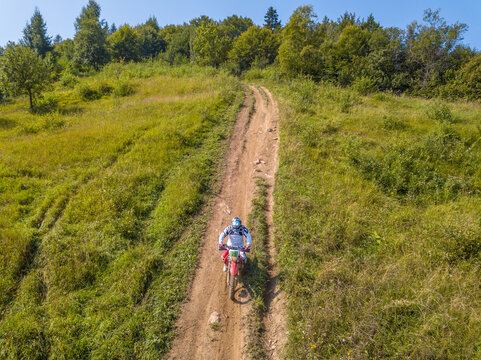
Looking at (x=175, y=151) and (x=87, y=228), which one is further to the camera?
(x=175, y=151)

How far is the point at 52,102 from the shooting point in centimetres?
2544

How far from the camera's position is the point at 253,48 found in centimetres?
4812

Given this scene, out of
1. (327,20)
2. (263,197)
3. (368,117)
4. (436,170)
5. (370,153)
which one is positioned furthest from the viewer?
(327,20)

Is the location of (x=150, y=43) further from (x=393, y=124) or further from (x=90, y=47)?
(x=393, y=124)

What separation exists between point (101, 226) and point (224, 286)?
5.69 m

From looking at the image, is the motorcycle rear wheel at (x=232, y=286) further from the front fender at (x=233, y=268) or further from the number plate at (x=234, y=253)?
the number plate at (x=234, y=253)

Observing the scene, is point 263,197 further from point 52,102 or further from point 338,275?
point 52,102

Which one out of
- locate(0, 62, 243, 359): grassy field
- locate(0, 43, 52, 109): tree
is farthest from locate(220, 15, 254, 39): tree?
locate(0, 62, 243, 359): grassy field

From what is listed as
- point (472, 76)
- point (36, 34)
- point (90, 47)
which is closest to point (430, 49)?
point (472, 76)

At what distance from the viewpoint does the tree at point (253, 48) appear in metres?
47.5

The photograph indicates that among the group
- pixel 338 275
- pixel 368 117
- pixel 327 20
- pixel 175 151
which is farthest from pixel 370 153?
pixel 327 20

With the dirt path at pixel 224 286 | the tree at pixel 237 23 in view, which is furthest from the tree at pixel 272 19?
the dirt path at pixel 224 286

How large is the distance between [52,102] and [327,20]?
4555 centimetres

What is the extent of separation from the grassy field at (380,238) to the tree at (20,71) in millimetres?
26761
